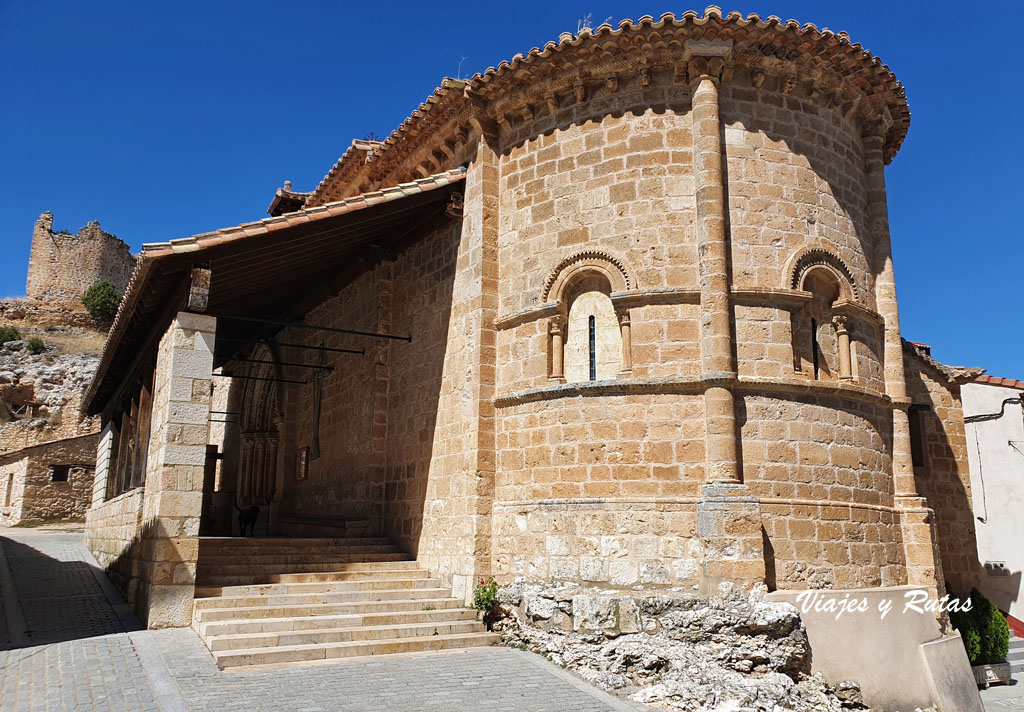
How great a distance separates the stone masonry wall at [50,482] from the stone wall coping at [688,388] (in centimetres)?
2192

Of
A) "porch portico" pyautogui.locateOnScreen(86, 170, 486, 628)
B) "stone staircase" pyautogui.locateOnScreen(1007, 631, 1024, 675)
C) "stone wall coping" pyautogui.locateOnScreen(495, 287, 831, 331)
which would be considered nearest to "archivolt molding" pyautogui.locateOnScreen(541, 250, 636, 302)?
"stone wall coping" pyautogui.locateOnScreen(495, 287, 831, 331)

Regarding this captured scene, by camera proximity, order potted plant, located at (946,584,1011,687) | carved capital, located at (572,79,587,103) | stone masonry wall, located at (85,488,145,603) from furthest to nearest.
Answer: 1. potted plant, located at (946,584,1011,687)
2. carved capital, located at (572,79,587,103)
3. stone masonry wall, located at (85,488,145,603)

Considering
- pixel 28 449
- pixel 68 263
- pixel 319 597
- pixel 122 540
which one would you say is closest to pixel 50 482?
pixel 28 449

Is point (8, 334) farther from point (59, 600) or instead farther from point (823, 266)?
Answer: point (823, 266)

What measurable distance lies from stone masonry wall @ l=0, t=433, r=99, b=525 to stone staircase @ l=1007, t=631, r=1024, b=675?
25.2m

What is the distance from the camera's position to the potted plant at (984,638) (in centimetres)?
1143

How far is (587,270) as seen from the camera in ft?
30.9

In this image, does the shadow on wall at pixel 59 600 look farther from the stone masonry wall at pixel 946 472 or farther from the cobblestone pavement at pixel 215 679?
the stone masonry wall at pixel 946 472

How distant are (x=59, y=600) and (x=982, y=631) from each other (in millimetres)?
13014

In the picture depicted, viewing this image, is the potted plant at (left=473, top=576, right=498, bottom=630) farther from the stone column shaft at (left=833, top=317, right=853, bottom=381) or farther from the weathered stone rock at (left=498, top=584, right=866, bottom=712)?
the stone column shaft at (left=833, top=317, right=853, bottom=381)

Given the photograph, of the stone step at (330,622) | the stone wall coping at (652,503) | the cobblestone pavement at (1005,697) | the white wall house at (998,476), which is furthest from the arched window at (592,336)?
the white wall house at (998,476)

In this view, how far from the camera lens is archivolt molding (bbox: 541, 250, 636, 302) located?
9156mm

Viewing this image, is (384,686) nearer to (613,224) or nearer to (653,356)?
(653,356)

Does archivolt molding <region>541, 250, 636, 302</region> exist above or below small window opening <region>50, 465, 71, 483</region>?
above
